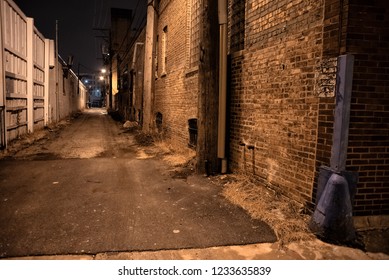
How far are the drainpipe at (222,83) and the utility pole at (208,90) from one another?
0.28 ft

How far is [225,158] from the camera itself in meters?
6.57

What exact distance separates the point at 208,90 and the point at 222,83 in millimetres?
324

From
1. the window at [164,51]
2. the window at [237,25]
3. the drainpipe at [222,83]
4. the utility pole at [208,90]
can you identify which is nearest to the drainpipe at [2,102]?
the window at [164,51]

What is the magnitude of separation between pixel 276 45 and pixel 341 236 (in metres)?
2.93

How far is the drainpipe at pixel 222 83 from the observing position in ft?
20.3

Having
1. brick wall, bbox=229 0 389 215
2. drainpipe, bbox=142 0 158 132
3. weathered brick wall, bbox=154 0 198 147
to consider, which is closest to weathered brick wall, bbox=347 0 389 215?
brick wall, bbox=229 0 389 215

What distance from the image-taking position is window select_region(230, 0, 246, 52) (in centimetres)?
610

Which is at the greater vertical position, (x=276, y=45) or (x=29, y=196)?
(x=276, y=45)

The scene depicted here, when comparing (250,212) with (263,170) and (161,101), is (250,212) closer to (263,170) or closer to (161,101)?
(263,170)

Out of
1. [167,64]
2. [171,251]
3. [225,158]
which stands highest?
[167,64]

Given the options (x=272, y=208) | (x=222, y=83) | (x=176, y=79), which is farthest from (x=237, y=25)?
(x=176, y=79)

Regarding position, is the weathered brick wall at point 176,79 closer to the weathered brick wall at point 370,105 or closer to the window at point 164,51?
the window at point 164,51

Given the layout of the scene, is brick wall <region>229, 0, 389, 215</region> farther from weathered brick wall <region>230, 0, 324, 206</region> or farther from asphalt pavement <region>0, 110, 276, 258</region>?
asphalt pavement <region>0, 110, 276, 258</region>
